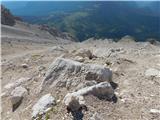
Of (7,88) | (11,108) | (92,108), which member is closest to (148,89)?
(92,108)

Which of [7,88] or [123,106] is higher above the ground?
[123,106]

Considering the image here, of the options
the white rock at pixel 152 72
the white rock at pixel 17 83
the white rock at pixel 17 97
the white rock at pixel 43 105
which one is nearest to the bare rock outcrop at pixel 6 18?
the white rock at pixel 17 83

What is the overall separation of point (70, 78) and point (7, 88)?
4.27m

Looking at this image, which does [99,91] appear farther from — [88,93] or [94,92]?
[88,93]

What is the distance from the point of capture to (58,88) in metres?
13.2

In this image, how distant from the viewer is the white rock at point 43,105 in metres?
12.1

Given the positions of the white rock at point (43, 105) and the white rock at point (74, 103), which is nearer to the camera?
the white rock at point (74, 103)

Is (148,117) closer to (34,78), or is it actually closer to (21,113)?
(21,113)

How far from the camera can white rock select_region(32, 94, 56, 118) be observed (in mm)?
12059

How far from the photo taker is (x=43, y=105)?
12.3 metres

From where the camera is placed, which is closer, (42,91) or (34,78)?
(42,91)

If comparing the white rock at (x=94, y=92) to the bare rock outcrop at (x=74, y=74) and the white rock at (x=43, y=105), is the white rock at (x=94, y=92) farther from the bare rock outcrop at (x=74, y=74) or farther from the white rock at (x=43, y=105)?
the bare rock outcrop at (x=74, y=74)

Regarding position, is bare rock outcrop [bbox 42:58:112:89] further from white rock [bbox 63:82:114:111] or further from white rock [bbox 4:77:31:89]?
white rock [bbox 4:77:31:89]

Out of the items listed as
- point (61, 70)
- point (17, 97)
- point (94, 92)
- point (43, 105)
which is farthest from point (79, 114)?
point (17, 97)
